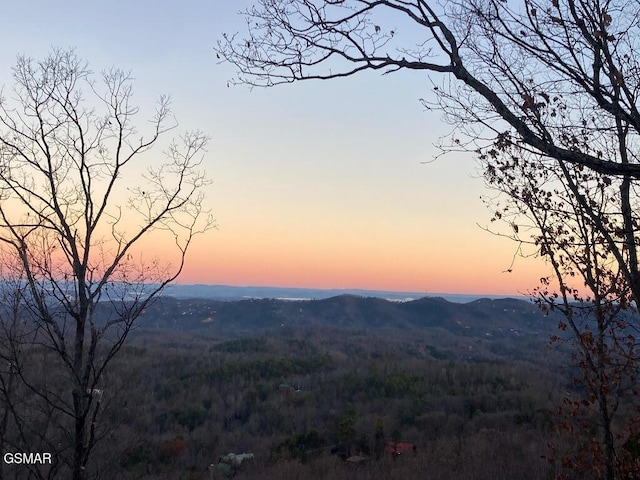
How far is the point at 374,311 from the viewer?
265 ft

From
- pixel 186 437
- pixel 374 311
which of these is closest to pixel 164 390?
pixel 186 437

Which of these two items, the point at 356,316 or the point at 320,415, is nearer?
the point at 320,415

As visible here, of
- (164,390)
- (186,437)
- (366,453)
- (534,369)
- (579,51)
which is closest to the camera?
(579,51)

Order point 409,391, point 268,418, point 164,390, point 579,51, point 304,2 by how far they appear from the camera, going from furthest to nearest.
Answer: point 164,390 → point 409,391 → point 268,418 → point 304,2 → point 579,51

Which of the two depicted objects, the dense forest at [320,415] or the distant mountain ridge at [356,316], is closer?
the dense forest at [320,415]

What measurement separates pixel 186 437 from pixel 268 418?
156 inches

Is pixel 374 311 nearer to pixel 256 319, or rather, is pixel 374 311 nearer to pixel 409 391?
pixel 256 319

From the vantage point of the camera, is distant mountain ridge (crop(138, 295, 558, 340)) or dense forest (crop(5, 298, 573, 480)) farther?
distant mountain ridge (crop(138, 295, 558, 340))

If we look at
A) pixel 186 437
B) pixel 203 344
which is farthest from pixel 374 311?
pixel 186 437

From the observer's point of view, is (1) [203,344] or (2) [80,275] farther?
(1) [203,344]

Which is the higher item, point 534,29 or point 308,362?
point 534,29

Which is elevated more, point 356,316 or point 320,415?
point 320,415

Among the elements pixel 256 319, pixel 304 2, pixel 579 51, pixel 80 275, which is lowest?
pixel 256 319

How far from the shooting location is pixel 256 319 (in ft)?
254
